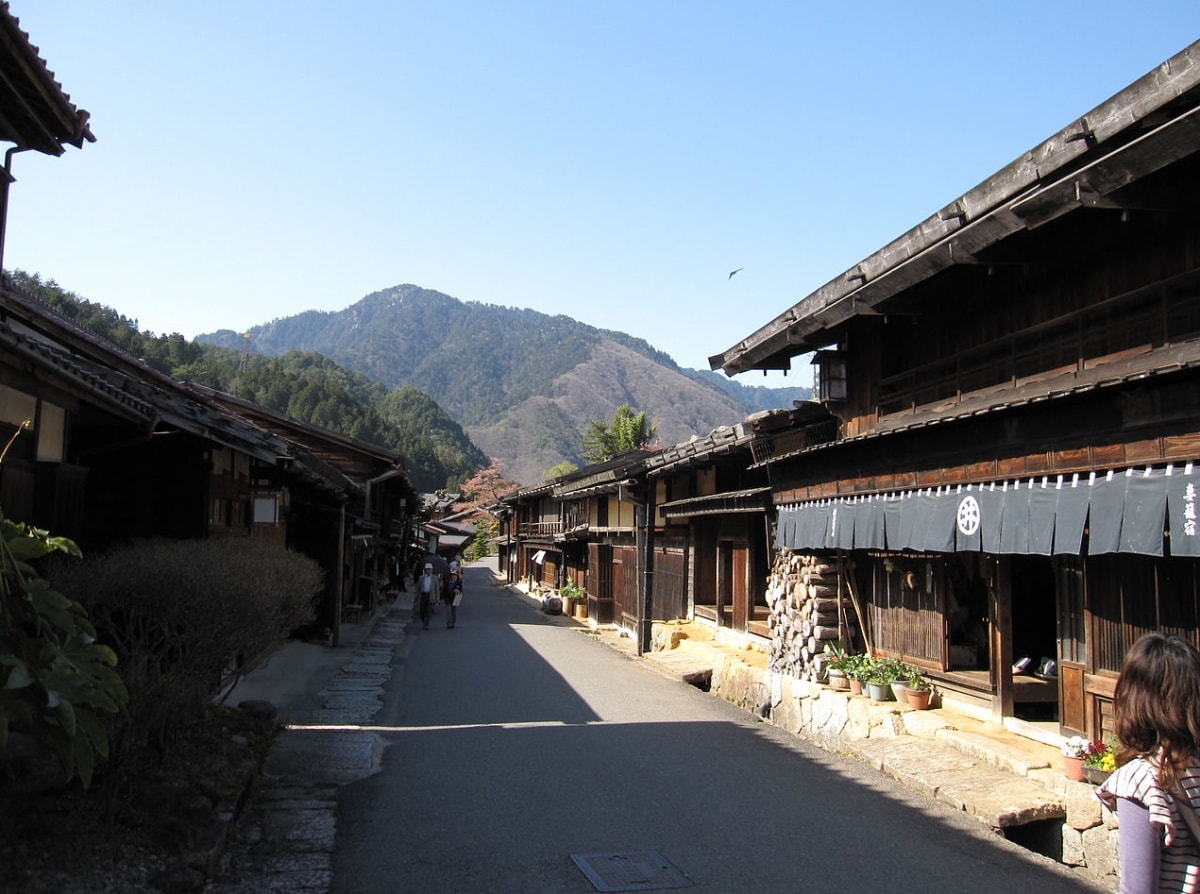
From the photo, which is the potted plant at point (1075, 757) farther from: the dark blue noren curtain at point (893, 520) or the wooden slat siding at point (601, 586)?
the wooden slat siding at point (601, 586)

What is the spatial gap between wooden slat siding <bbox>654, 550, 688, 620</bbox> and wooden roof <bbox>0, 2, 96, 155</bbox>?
16.8m

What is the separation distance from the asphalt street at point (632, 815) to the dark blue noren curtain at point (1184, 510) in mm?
2597

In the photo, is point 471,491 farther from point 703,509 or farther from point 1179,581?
point 1179,581

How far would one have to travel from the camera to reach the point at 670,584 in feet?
80.5

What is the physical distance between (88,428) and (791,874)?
26.4 feet

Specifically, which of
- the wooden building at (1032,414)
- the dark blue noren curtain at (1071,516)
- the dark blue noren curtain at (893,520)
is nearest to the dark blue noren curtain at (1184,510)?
the wooden building at (1032,414)

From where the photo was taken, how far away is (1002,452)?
9023mm

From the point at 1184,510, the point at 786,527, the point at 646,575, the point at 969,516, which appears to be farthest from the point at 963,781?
the point at 646,575

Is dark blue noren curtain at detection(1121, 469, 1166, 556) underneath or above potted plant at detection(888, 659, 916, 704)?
above

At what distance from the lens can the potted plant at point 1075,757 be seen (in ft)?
24.9

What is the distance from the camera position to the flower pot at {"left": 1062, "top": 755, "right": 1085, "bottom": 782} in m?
7.55

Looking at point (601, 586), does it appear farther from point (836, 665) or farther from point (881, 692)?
point (881, 692)

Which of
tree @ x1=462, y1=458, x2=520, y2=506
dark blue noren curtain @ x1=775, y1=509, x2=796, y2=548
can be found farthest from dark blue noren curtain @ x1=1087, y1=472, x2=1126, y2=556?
tree @ x1=462, y1=458, x2=520, y2=506

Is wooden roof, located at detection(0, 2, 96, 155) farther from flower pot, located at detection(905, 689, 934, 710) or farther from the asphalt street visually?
flower pot, located at detection(905, 689, 934, 710)
